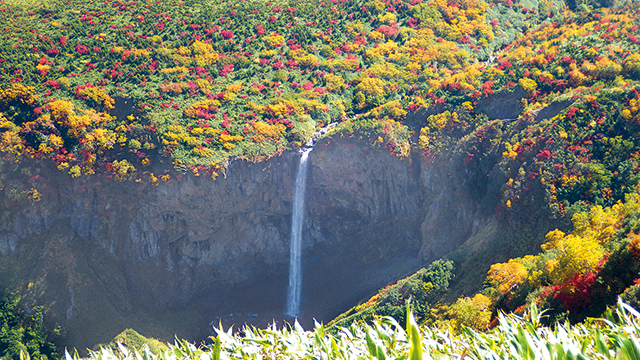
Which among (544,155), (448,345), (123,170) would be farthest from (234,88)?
(448,345)

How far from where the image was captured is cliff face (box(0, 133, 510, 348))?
52.2 meters

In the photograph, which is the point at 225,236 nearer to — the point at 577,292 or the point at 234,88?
the point at 234,88

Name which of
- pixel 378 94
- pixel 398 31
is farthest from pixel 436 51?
pixel 378 94

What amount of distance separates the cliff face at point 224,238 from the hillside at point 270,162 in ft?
0.72

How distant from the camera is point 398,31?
7656 cm

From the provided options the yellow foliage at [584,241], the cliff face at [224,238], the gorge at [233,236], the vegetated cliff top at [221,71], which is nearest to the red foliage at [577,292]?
the yellow foliage at [584,241]

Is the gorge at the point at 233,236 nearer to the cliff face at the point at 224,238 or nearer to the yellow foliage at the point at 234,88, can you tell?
the cliff face at the point at 224,238

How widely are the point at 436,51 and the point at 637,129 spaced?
33.7 metres

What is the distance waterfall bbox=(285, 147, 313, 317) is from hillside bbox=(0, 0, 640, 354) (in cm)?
125

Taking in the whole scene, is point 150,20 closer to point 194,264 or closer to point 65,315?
point 194,264

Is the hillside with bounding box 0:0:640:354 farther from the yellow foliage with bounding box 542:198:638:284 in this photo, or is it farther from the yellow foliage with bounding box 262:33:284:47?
the yellow foliage with bounding box 542:198:638:284

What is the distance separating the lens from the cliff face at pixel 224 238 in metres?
→ 52.2

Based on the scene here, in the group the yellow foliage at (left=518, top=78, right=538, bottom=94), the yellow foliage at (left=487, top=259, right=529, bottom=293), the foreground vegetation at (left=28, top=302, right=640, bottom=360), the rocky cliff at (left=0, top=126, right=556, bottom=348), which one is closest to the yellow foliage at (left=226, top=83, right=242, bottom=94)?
the rocky cliff at (left=0, top=126, right=556, bottom=348)

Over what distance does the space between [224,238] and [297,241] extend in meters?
9.62
